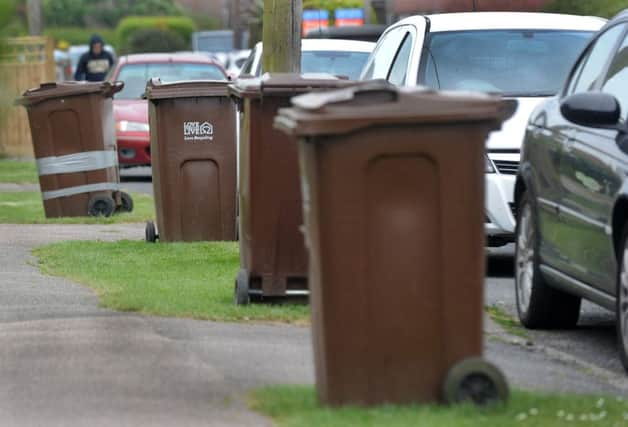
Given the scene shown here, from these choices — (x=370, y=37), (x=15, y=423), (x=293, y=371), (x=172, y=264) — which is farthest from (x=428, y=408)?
(x=370, y=37)

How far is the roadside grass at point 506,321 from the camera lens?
26.4 feet

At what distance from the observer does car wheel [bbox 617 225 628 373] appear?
21.7 ft

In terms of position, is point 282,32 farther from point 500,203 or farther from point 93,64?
point 93,64

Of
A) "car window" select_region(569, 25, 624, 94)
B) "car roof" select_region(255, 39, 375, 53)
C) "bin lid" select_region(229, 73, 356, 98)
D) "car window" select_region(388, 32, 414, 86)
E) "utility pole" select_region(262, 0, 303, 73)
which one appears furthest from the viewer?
"car roof" select_region(255, 39, 375, 53)

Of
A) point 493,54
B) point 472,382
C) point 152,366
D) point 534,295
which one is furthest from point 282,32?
point 472,382

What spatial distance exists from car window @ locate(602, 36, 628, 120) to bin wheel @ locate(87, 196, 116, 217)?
7.67 meters

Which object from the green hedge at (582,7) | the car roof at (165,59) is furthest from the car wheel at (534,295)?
the car roof at (165,59)

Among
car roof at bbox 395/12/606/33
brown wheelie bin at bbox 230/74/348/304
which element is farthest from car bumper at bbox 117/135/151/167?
brown wheelie bin at bbox 230/74/348/304

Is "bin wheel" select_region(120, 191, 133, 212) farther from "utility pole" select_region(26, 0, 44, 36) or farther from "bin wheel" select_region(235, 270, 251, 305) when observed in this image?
"bin wheel" select_region(235, 270, 251, 305)

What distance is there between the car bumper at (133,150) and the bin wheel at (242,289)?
11776mm

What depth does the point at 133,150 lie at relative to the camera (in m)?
19.9

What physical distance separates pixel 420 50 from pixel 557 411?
5.93 m

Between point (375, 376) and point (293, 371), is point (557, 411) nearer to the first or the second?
point (375, 376)

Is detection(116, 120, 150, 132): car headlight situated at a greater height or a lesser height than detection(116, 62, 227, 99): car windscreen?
lesser
